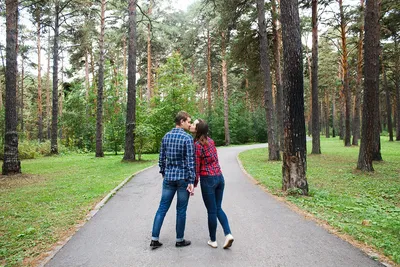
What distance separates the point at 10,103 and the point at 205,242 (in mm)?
10968

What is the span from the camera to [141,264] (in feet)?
11.8

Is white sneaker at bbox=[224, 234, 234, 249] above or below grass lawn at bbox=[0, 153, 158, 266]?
above

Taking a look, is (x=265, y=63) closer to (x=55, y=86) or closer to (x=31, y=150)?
(x=55, y=86)

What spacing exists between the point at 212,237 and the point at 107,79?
30.8 meters

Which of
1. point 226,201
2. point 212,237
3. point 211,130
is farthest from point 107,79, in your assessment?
point 212,237

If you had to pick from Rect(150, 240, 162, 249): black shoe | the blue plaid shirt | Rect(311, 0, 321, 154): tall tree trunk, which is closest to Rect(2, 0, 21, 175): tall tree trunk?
Rect(150, 240, 162, 249): black shoe

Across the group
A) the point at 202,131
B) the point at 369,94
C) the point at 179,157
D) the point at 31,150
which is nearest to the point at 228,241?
the point at 179,157

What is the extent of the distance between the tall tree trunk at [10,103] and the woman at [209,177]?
10435 millimetres

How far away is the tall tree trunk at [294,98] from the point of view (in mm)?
7652

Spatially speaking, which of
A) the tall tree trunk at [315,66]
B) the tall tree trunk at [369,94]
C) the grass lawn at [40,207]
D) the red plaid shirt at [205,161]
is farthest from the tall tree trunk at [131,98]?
the red plaid shirt at [205,161]

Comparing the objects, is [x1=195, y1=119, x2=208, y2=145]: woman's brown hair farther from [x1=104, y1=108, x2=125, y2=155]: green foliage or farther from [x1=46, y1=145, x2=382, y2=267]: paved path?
[x1=104, y1=108, x2=125, y2=155]: green foliage

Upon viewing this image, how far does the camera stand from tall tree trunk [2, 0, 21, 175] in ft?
37.2

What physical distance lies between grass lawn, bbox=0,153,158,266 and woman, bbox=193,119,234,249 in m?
2.54

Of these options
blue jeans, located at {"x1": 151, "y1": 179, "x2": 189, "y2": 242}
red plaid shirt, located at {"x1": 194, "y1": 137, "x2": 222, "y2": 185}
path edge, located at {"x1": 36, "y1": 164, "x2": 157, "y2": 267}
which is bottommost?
path edge, located at {"x1": 36, "y1": 164, "x2": 157, "y2": 267}
